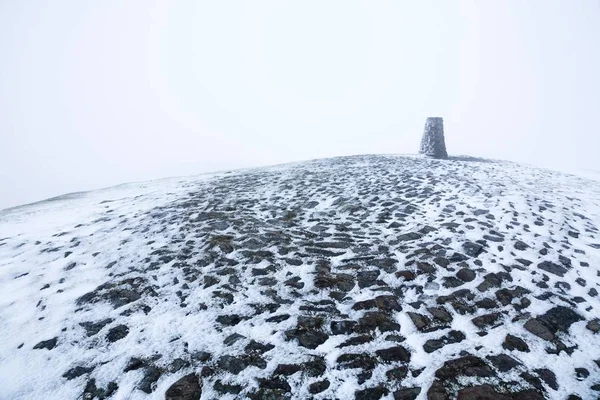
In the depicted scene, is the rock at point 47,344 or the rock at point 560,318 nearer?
the rock at point 47,344

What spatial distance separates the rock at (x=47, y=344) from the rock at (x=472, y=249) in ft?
27.9

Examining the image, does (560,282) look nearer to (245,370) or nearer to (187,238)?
(245,370)

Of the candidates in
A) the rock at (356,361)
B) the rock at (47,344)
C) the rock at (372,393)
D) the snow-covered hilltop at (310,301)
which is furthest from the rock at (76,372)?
the rock at (372,393)

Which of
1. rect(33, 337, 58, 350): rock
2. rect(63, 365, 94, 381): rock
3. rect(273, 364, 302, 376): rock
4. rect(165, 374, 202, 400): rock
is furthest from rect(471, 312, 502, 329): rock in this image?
rect(33, 337, 58, 350): rock

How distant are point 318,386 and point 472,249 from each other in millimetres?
5368

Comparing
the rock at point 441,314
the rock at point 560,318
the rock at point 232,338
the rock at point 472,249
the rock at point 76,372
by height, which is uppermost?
Answer: the rock at point 76,372

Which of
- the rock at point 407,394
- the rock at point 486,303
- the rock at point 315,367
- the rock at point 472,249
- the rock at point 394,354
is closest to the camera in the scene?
the rock at point 407,394

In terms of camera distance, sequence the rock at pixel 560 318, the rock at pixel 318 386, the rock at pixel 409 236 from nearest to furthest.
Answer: the rock at pixel 318 386, the rock at pixel 560 318, the rock at pixel 409 236

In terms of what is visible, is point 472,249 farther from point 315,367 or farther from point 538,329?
point 315,367

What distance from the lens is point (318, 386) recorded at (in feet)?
13.9

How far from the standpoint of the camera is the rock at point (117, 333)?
A: 5.19 m

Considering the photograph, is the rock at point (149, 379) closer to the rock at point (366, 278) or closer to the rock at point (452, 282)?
the rock at point (366, 278)

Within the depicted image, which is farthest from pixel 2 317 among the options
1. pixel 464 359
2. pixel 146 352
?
pixel 464 359

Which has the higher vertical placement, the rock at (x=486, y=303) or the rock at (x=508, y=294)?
the rock at (x=486, y=303)
